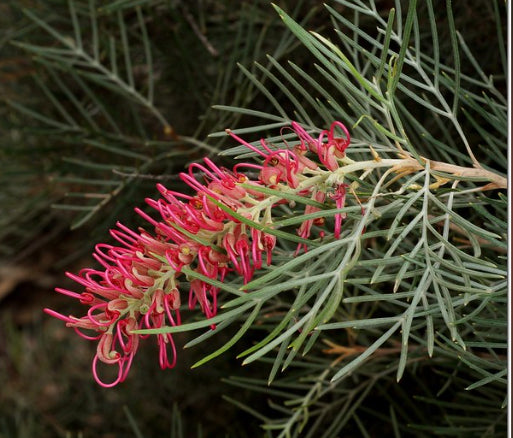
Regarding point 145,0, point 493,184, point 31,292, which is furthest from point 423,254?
point 31,292

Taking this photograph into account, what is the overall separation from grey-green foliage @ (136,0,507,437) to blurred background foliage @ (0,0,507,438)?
1cm

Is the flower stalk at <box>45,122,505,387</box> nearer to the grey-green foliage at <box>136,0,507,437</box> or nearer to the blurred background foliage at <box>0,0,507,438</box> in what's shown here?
the grey-green foliage at <box>136,0,507,437</box>

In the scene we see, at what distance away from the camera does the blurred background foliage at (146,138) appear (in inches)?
28.0

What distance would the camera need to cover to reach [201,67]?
0.81 metres

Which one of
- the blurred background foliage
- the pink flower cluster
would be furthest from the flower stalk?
the blurred background foliage

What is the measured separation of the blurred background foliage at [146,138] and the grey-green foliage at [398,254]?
0.5 inches

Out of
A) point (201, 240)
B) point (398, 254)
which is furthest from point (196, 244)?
point (398, 254)

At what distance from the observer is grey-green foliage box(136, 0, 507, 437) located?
33 centimetres

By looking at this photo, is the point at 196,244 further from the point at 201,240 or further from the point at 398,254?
the point at 398,254

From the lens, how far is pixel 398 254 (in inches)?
22.7

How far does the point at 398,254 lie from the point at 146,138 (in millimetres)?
339

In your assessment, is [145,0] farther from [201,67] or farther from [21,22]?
[21,22]

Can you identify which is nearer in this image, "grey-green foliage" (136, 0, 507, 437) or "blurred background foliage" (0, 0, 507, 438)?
"grey-green foliage" (136, 0, 507, 437)

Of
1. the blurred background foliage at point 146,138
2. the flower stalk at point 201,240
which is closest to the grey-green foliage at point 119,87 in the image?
the blurred background foliage at point 146,138
